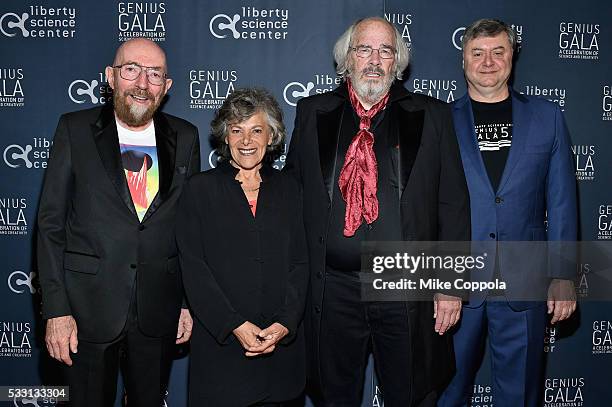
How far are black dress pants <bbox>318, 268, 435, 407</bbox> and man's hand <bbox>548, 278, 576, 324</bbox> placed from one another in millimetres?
805

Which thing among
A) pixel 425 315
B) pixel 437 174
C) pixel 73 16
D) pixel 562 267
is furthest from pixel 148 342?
pixel 73 16

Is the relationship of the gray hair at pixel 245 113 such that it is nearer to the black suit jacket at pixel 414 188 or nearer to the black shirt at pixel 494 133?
the black suit jacket at pixel 414 188

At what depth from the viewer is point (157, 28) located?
142 inches

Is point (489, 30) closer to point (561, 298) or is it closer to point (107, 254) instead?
point (561, 298)

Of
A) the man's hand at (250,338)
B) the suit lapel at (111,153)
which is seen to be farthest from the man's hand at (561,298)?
the suit lapel at (111,153)

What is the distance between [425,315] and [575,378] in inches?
74.3

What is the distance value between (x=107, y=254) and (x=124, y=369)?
0.53 meters

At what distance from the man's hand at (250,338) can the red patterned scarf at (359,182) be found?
0.56m

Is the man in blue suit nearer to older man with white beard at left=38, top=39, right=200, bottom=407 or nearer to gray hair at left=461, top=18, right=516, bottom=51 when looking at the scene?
gray hair at left=461, top=18, right=516, bottom=51

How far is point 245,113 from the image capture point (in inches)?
95.0

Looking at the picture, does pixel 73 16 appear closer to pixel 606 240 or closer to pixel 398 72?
pixel 398 72

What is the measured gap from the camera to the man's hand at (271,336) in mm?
2295

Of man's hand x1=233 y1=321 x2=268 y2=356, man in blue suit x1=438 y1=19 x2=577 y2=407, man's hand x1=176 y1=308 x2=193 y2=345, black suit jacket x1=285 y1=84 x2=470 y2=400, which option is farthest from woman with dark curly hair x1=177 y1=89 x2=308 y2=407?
man in blue suit x1=438 y1=19 x2=577 y2=407

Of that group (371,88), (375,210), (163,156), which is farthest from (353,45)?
(163,156)
